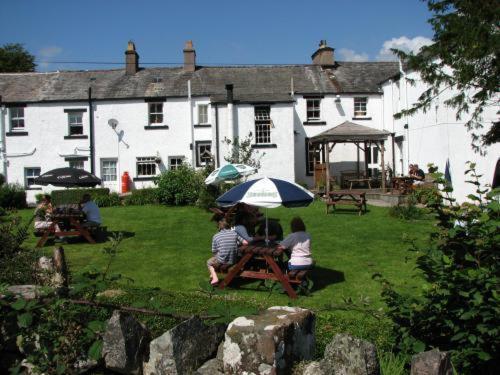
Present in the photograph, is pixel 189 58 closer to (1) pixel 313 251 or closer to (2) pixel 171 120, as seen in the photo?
(2) pixel 171 120

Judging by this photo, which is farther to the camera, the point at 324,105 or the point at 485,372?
the point at 324,105

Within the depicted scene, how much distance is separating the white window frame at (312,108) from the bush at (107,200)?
11.8m

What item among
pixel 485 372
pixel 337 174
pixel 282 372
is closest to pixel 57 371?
pixel 282 372

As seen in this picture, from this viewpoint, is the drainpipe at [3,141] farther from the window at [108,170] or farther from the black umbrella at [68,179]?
the black umbrella at [68,179]

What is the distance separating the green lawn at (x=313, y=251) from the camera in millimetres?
8695

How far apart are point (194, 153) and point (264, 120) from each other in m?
4.28

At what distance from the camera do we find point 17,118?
28.1 metres

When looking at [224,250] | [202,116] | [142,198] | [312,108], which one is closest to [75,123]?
[202,116]

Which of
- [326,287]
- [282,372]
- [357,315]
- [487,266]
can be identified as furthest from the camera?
[326,287]

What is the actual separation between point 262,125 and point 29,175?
13.3 m

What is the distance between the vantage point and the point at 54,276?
5051 millimetres

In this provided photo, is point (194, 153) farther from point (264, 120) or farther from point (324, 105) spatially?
point (324, 105)

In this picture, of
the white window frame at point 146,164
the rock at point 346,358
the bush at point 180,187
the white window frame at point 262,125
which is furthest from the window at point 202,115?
the rock at point 346,358

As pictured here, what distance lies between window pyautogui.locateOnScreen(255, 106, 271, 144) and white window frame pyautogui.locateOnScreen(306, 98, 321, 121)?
320 cm
